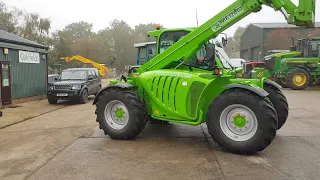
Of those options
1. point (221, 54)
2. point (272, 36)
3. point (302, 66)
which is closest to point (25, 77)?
point (221, 54)

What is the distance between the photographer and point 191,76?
6461mm

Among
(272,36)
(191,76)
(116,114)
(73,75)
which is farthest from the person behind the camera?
(272,36)

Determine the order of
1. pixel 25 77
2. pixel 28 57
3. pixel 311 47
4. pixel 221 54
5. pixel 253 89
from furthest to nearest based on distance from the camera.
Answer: pixel 311 47 → pixel 28 57 → pixel 25 77 → pixel 221 54 → pixel 253 89

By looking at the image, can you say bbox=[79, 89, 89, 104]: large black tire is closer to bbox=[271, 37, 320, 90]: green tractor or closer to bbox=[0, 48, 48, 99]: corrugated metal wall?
bbox=[0, 48, 48, 99]: corrugated metal wall

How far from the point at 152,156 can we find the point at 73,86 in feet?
35.0

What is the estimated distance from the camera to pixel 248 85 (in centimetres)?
590

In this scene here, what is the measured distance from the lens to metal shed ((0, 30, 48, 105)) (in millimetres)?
A: 14422

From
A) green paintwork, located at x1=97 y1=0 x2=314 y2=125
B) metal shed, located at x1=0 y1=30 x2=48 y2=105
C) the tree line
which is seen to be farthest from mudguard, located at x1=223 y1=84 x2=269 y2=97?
the tree line

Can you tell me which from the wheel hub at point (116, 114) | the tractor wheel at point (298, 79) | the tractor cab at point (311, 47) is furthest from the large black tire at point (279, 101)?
the tractor cab at point (311, 47)

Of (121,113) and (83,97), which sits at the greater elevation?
(121,113)

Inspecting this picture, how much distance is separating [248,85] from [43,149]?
408cm

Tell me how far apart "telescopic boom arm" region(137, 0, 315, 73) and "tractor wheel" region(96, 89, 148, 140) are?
2.92 ft

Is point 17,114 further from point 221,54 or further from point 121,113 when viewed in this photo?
point 221,54

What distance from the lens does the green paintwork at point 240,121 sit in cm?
589
